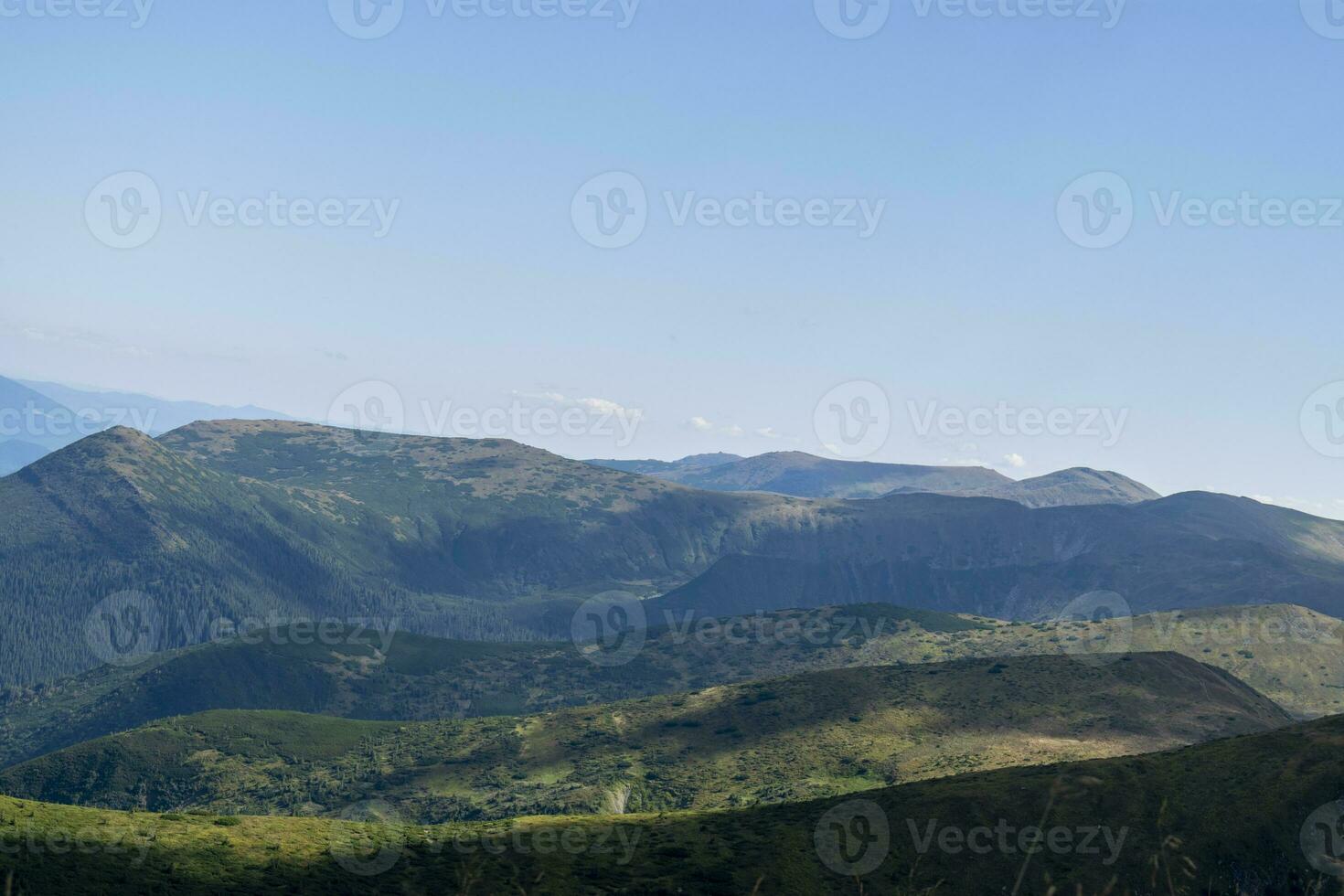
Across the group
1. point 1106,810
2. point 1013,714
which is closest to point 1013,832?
point 1106,810

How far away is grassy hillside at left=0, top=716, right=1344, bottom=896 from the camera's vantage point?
81000mm

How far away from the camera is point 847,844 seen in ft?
311

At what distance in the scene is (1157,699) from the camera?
648 feet

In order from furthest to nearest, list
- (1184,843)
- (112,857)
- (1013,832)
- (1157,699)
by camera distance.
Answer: (1157,699) → (1013,832) → (1184,843) → (112,857)

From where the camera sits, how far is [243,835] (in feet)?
307

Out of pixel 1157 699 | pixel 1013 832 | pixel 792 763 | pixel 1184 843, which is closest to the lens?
pixel 1184 843

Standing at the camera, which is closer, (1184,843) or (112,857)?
(112,857)

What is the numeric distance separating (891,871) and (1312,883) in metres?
35.0

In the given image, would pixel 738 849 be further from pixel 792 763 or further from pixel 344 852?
pixel 792 763

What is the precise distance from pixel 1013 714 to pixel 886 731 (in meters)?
27.0

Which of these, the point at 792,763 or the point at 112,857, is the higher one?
the point at 112,857

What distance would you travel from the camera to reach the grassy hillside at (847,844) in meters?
81.0

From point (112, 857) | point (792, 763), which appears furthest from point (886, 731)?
point (112, 857)

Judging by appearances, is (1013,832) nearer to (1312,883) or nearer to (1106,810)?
(1106,810)
